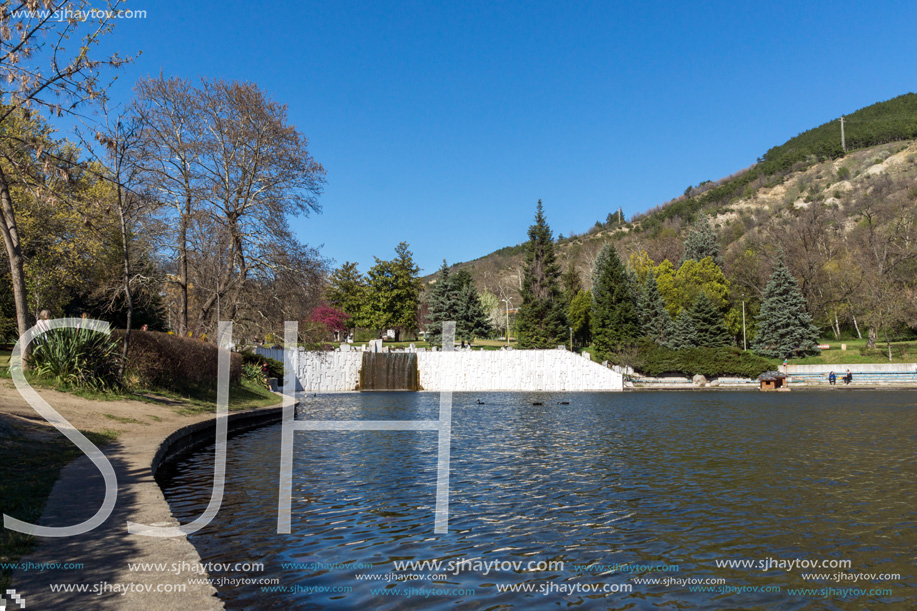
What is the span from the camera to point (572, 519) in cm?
793

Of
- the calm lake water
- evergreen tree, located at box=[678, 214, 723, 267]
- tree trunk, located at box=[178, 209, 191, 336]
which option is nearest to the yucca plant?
the calm lake water

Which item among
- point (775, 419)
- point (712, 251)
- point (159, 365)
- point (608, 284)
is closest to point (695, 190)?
point (712, 251)

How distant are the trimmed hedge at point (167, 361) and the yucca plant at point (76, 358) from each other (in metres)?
0.89

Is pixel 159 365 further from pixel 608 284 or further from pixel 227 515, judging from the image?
pixel 608 284

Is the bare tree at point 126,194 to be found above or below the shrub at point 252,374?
above

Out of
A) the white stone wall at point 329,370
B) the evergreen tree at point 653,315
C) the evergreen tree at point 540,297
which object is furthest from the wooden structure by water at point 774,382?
the white stone wall at point 329,370

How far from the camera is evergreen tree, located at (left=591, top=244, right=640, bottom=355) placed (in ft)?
177

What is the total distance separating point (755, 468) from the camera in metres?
11.6

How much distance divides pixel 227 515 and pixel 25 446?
3105mm

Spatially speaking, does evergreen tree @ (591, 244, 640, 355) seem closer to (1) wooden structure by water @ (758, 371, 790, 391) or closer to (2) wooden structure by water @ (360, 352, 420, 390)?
(1) wooden structure by water @ (758, 371, 790, 391)

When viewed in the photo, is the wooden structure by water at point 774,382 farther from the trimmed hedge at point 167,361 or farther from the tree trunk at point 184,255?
the tree trunk at point 184,255

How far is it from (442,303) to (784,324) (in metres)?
33.2

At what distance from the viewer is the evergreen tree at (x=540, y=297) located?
186 feet

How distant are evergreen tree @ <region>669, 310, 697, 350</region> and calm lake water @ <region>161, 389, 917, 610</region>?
37.1 meters
